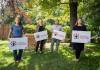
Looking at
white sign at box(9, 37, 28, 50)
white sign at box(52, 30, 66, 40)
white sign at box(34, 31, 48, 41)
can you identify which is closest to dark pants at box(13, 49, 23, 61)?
white sign at box(9, 37, 28, 50)

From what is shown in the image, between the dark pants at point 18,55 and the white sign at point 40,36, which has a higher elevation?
the white sign at point 40,36

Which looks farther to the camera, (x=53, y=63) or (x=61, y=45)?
(x=61, y=45)

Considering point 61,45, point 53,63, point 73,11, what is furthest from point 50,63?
point 61,45

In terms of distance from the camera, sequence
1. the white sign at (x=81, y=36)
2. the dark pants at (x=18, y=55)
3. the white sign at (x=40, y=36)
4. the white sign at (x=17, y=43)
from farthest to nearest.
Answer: the white sign at (x=40, y=36) < the white sign at (x=81, y=36) < the dark pants at (x=18, y=55) < the white sign at (x=17, y=43)

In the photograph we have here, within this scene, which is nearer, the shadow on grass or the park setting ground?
the shadow on grass

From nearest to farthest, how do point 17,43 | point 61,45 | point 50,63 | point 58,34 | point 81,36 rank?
point 17,43 → point 50,63 → point 81,36 → point 58,34 → point 61,45

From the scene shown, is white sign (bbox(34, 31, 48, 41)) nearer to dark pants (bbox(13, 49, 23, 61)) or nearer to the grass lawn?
the grass lawn

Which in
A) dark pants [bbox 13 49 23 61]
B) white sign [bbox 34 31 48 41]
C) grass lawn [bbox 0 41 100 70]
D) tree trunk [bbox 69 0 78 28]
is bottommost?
grass lawn [bbox 0 41 100 70]

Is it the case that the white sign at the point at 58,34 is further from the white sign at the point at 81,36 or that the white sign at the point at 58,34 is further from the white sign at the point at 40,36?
the white sign at the point at 81,36

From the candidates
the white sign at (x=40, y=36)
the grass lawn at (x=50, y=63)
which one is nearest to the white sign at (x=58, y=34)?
the white sign at (x=40, y=36)

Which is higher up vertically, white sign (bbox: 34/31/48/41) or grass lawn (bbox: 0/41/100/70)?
white sign (bbox: 34/31/48/41)

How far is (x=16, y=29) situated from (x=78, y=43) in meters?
2.99

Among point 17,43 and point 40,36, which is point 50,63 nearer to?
point 17,43

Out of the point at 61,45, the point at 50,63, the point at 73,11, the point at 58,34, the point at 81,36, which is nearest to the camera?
the point at 50,63
